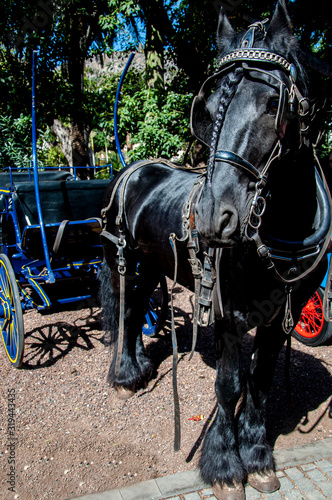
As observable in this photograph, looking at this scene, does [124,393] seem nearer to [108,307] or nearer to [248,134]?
[108,307]

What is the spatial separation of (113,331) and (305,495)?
2.01 meters

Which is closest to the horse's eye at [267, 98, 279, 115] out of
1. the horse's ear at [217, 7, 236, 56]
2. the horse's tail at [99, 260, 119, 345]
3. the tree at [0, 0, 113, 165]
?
the horse's ear at [217, 7, 236, 56]

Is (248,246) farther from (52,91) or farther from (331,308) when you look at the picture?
(52,91)

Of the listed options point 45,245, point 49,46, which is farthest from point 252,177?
point 49,46

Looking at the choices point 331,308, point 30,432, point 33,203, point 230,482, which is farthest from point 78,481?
point 33,203

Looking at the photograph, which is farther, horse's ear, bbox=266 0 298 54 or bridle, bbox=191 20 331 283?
horse's ear, bbox=266 0 298 54

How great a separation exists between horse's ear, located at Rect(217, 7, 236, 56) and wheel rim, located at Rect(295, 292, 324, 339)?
3.11m

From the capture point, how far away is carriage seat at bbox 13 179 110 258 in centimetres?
399

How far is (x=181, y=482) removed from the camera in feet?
7.80

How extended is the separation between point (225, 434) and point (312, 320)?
7.69ft

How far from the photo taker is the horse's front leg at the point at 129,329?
11.1ft

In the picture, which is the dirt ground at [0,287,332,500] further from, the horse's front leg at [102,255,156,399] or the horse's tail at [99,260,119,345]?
the horse's tail at [99,260,119,345]

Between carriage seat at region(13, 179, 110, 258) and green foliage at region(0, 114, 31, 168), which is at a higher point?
green foliage at region(0, 114, 31, 168)

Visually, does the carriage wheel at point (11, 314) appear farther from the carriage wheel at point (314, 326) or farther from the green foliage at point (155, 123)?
the green foliage at point (155, 123)
